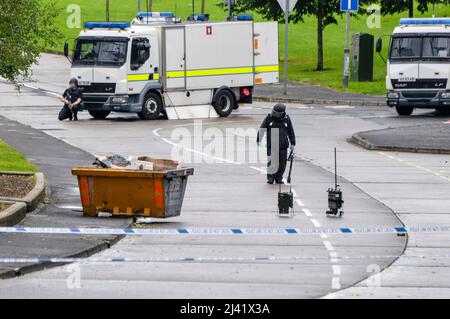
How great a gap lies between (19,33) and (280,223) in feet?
16.9

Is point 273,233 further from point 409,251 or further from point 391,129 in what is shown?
point 391,129

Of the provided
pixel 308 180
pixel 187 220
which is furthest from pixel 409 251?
pixel 308 180

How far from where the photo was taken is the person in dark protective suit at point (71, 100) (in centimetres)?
3731

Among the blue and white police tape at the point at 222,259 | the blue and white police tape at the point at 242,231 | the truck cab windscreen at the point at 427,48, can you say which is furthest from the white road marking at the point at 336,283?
the truck cab windscreen at the point at 427,48

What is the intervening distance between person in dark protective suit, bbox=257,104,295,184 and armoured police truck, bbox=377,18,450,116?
48.8 feet

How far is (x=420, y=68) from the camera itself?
3944cm

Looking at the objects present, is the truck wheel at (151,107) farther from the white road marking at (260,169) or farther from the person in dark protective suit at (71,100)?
the white road marking at (260,169)

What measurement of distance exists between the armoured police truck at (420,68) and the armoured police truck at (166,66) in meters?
4.75

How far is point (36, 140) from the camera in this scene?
104 ft

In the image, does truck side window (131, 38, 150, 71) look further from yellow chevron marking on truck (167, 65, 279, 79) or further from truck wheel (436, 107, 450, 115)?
truck wheel (436, 107, 450, 115)

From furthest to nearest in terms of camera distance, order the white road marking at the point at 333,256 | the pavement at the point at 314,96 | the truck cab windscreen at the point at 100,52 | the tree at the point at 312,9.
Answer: the tree at the point at 312,9 < the pavement at the point at 314,96 < the truck cab windscreen at the point at 100,52 < the white road marking at the point at 333,256

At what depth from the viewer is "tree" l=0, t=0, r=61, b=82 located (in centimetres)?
2017

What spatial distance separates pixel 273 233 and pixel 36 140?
14193 mm

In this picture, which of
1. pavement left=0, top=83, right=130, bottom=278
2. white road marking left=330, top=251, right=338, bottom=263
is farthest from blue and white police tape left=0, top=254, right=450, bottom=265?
pavement left=0, top=83, right=130, bottom=278
